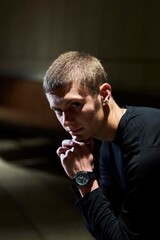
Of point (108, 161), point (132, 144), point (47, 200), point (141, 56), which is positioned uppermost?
point (132, 144)

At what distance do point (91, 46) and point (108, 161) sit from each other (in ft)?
9.06

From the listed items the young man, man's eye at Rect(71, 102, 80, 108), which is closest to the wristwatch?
the young man

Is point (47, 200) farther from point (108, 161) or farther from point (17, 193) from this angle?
point (108, 161)

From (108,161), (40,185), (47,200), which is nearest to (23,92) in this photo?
(40,185)

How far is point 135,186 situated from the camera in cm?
112

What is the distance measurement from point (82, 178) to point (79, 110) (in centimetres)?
23

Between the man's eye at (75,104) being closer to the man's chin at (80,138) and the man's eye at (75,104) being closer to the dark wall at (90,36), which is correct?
the man's chin at (80,138)

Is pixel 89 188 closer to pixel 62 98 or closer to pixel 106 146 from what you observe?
pixel 106 146

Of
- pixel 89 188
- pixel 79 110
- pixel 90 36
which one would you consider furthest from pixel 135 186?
pixel 90 36

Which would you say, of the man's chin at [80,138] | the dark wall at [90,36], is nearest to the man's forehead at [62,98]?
the man's chin at [80,138]

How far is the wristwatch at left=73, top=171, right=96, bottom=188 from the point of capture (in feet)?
4.06

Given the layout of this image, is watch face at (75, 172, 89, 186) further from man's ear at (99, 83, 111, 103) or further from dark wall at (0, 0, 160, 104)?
dark wall at (0, 0, 160, 104)

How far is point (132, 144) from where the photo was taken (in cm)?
115

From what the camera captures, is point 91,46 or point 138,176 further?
point 91,46
